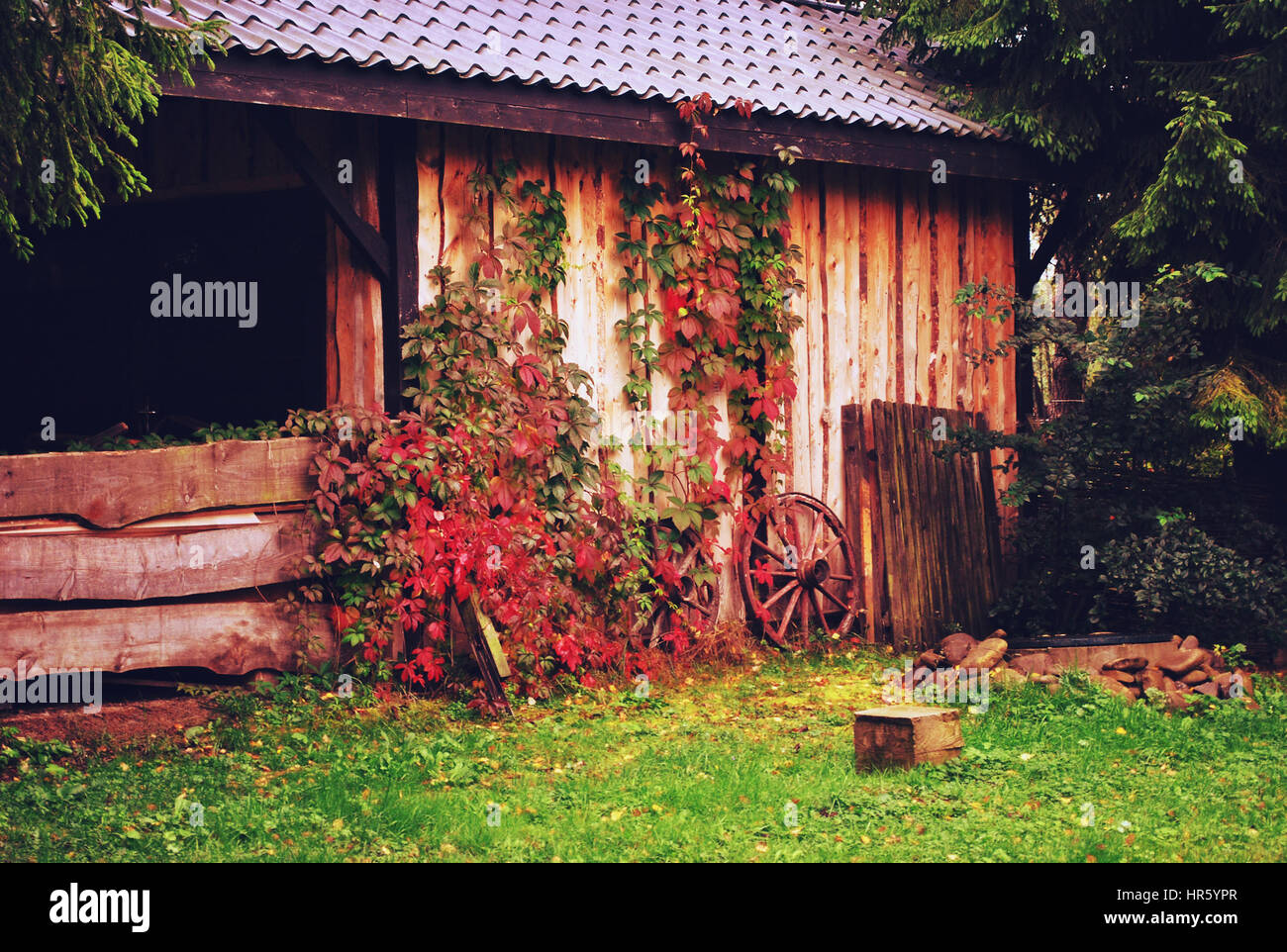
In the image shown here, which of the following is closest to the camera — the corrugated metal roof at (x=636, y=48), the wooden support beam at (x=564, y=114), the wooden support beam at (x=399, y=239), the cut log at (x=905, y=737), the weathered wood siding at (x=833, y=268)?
the cut log at (x=905, y=737)

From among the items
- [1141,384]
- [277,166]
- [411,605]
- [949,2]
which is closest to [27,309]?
[277,166]

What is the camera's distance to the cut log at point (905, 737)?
5.79 metres

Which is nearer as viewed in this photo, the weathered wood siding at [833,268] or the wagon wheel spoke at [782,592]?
the weathered wood siding at [833,268]

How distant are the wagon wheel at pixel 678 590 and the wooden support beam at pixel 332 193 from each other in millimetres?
2443

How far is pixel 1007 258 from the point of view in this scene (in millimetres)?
10414

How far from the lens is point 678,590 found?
8.49 metres

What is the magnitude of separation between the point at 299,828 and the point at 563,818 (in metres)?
1.00

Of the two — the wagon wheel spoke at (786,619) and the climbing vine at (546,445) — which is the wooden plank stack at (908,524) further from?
the climbing vine at (546,445)

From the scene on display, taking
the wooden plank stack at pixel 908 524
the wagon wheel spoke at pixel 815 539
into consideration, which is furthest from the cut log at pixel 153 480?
the wooden plank stack at pixel 908 524

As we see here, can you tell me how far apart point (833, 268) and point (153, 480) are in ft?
16.1

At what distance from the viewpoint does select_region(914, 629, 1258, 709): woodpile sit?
748cm

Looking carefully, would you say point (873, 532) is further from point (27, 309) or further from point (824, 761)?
point (27, 309)

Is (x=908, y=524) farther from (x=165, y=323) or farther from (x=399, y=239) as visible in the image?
(x=165, y=323)

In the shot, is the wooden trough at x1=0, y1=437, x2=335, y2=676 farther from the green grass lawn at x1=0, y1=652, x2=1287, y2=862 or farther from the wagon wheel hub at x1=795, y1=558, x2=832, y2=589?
the wagon wheel hub at x1=795, y1=558, x2=832, y2=589
